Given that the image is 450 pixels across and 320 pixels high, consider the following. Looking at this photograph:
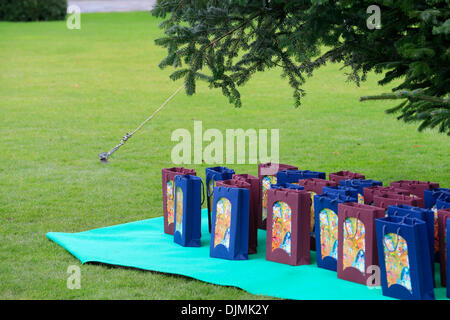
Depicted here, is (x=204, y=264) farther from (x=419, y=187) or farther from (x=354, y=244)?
(x=419, y=187)

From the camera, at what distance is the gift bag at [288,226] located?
14.5 feet

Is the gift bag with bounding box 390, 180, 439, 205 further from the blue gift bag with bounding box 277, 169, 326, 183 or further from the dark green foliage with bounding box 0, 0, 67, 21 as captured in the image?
the dark green foliage with bounding box 0, 0, 67, 21

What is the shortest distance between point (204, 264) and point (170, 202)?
101 cm

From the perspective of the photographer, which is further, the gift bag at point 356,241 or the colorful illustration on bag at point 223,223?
the colorful illustration on bag at point 223,223

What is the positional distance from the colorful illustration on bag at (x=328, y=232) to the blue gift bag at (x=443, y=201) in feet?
2.44

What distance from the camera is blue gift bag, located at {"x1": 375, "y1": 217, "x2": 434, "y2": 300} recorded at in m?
3.73

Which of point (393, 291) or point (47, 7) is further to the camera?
point (47, 7)

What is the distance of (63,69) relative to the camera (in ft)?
54.1

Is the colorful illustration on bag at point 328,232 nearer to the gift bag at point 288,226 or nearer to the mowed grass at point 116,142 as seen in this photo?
the gift bag at point 288,226

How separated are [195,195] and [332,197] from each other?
3.72 ft

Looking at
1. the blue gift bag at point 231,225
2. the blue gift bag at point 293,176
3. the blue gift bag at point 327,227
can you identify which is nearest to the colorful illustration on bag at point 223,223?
the blue gift bag at point 231,225

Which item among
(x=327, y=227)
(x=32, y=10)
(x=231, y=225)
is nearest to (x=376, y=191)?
(x=327, y=227)
